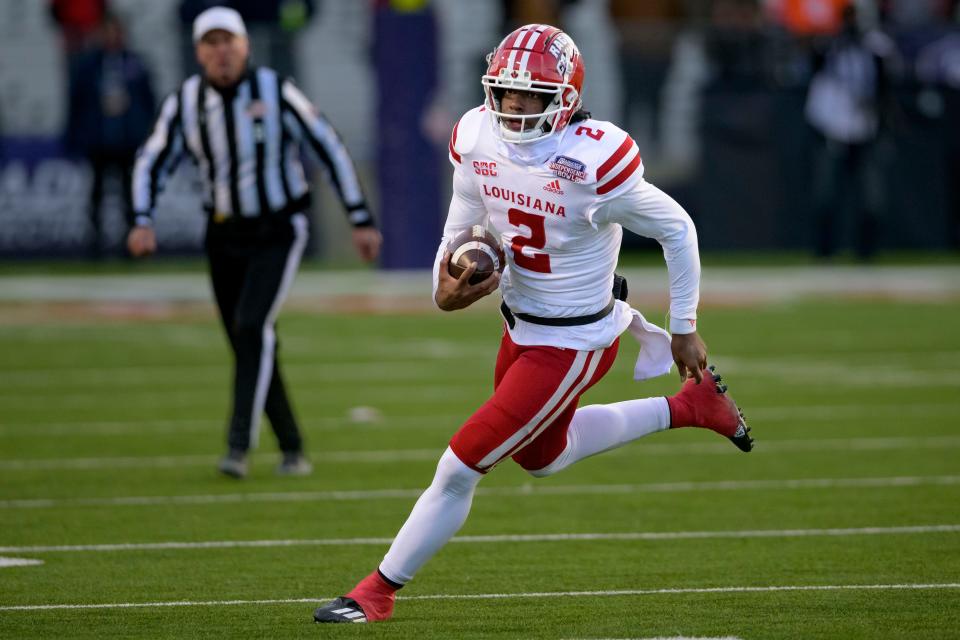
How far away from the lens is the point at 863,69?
16953mm

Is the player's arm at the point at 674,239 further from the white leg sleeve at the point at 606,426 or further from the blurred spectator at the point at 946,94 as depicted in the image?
the blurred spectator at the point at 946,94

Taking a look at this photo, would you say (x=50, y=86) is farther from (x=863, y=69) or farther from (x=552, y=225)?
(x=552, y=225)

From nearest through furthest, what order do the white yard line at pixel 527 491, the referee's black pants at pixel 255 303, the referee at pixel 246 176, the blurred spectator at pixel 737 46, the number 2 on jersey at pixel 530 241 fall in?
the number 2 on jersey at pixel 530 241 < the white yard line at pixel 527 491 < the referee's black pants at pixel 255 303 < the referee at pixel 246 176 < the blurred spectator at pixel 737 46

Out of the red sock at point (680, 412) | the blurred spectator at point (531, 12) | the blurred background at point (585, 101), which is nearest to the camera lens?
the red sock at point (680, 412)

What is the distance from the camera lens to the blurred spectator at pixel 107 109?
55.5ft

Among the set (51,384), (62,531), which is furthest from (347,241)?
(62,531)

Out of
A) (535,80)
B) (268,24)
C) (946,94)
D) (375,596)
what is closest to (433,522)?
(375,596)

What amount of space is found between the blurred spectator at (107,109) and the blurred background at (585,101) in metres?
0.02

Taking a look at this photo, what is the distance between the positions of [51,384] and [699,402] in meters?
5.75

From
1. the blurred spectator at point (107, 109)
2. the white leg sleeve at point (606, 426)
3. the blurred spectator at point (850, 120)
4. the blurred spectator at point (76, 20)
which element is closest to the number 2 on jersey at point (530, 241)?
the white leg sleeve at point (606, 426)

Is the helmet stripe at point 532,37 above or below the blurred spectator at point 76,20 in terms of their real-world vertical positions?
above

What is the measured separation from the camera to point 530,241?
16.6 feet

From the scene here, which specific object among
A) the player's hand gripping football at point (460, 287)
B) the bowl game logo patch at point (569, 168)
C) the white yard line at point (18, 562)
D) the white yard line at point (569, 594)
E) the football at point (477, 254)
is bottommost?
the white yard line at point (18, 562)

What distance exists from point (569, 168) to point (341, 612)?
4.33 ft
